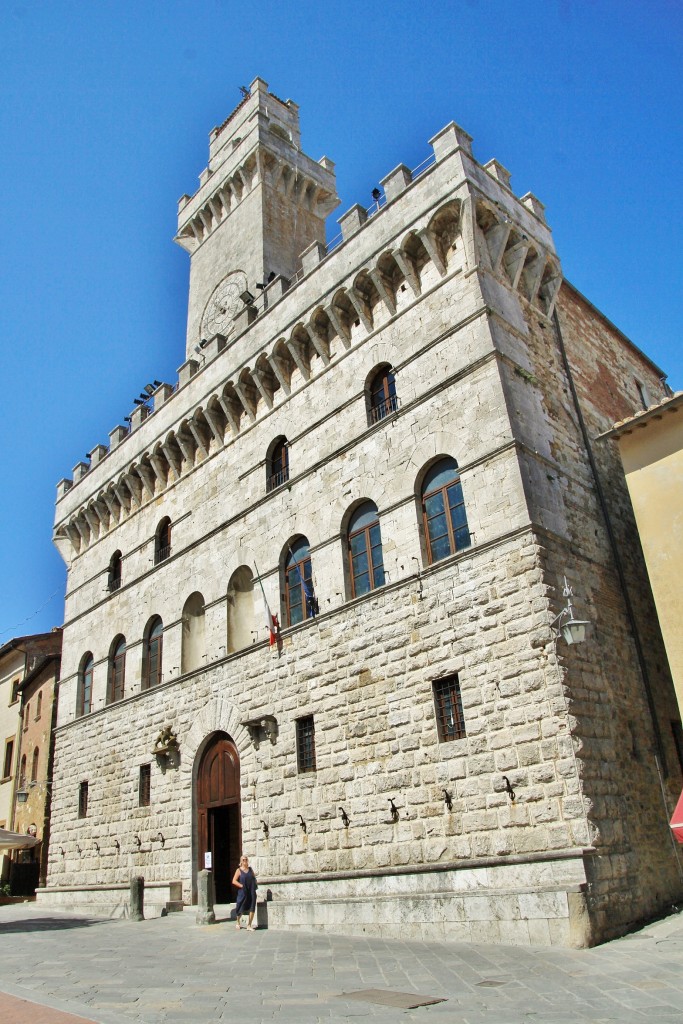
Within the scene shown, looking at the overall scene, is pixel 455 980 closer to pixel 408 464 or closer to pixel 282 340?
pixel 408 464

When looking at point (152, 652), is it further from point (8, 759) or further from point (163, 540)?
point (8, 759)

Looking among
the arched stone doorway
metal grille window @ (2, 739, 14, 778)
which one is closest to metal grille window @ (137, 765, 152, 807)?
the arched stone doorway

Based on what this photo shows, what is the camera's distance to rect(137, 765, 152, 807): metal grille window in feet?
55.6

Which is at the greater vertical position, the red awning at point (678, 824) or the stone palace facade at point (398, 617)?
the stone palace facade at point (398, 617)

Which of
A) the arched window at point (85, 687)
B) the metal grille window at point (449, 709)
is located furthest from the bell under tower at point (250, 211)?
the metal grille window at point (449, 709)

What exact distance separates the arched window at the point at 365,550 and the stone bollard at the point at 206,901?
17.9 ft

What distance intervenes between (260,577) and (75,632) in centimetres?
963

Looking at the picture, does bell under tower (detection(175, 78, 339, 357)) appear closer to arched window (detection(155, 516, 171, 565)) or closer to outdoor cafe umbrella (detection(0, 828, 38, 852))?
arched window (detection(155, 516, 171, 565))

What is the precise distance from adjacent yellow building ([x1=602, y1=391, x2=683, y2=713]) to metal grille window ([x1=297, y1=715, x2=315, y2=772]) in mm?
5963

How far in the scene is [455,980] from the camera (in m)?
7.25

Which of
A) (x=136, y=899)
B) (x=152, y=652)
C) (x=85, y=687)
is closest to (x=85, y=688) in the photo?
(x=85, y=687)

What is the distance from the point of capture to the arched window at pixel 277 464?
1581 cm

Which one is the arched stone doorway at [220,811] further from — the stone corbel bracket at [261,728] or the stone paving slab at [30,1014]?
the stone paving slab at [30,1014]

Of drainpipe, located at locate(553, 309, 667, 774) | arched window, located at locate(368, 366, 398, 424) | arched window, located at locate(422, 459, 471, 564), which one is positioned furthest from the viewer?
arched window, located at locate(368, 366, 398, 424)
